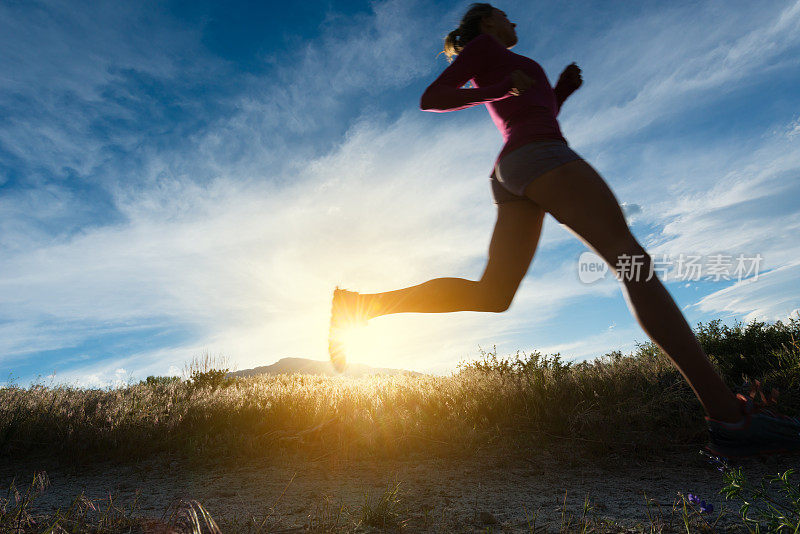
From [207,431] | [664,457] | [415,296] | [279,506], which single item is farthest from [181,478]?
[664,457]

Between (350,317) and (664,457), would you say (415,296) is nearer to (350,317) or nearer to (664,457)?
(350,317)

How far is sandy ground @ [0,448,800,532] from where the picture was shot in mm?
2092

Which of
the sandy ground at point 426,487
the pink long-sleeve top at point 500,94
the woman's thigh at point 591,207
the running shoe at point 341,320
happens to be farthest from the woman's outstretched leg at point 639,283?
the running shoe at point 341,320

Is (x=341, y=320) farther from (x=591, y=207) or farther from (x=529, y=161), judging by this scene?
(x=591, y=207)

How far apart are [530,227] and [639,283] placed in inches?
25.0

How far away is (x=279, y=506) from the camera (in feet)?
7.95

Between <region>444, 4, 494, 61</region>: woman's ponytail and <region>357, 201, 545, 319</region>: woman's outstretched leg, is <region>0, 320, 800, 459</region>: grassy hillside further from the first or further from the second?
<region>444, 4, 494, 61</region>: woman's ponytail

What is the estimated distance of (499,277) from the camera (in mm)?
2539

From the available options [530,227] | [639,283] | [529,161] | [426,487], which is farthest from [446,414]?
[529,161]

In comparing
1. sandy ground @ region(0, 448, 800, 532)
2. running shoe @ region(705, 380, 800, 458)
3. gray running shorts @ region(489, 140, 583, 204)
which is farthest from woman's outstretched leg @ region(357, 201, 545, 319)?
running shoe @ region(705, 380, 800, 458)

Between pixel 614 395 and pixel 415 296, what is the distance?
2373 mm

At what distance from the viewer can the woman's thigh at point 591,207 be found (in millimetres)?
2127

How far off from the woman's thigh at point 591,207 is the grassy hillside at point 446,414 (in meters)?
1.84

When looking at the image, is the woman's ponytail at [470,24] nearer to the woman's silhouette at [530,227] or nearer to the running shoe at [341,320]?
the woman's silhouette at [530,227]
